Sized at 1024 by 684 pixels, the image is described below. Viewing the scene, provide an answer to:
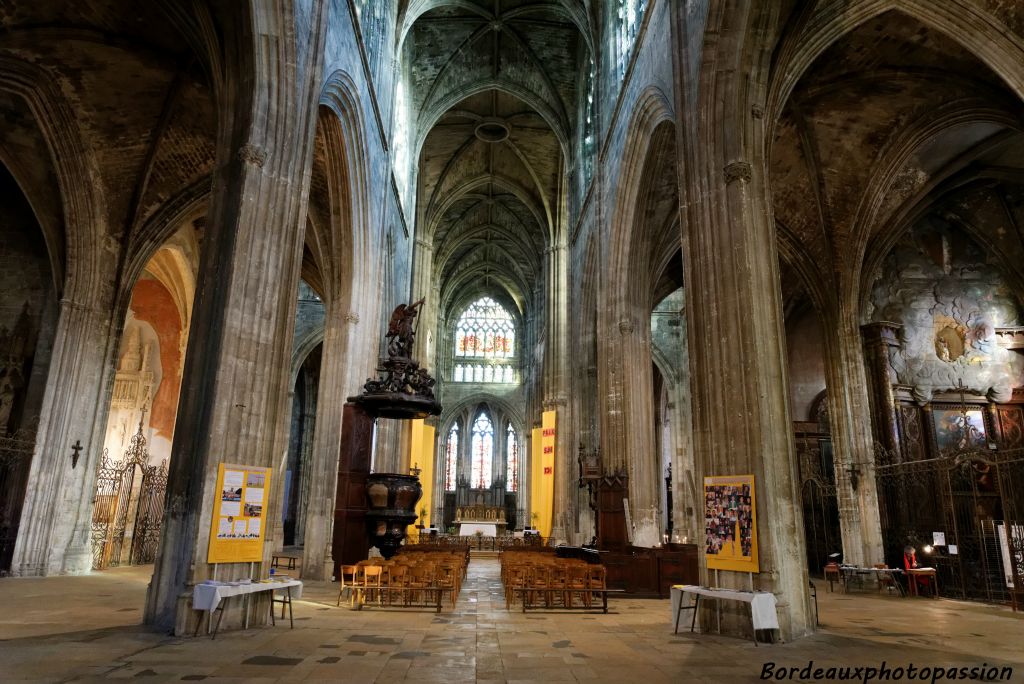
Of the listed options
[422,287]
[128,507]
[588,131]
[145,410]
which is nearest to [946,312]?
[588,131]

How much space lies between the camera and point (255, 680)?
4836 mm

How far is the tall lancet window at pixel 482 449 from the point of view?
41.2 m

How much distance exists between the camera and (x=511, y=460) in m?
41.7

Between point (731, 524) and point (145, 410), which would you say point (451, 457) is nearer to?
point (145, 410)

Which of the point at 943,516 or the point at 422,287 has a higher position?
the point at 422,287

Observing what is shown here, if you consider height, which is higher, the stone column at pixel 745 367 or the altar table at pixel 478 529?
the stone column at pixel 745 367

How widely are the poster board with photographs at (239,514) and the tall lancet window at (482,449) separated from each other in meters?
33.7

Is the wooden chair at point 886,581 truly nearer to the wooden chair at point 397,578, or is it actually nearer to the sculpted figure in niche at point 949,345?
the sculpted figure in niche at point 949,345

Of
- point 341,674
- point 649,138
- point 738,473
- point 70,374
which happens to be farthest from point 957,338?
point 70,374

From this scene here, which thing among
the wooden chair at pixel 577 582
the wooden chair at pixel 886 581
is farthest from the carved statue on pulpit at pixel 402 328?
the wooden chair at pixel 886 581

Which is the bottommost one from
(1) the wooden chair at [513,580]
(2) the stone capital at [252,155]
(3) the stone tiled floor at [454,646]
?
(3) the stone tiled floor at [454,646]

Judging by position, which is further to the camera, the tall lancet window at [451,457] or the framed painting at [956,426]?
the tall lancet window at [451,457]

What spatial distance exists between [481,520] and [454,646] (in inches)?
1157

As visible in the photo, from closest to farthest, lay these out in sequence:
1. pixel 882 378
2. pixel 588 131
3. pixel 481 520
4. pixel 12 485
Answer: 1. pixel 12 485
2. pixel 882 378
3. pixel 588 131
4. pixel 481 520
